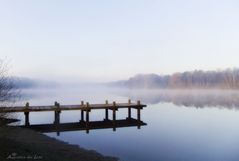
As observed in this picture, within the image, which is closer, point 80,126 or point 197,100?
point 80,126

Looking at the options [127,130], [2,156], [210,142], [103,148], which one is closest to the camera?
[2,156]

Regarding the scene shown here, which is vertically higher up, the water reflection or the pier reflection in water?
the water reflection

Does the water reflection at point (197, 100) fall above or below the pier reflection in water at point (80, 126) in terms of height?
above

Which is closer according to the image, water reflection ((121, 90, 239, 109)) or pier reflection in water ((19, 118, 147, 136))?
pier reflection in water ((19, 118, 147, 136))

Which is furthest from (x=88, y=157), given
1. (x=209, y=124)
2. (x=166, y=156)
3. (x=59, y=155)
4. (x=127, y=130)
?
(x=209, y=124)

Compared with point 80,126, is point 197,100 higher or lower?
higher

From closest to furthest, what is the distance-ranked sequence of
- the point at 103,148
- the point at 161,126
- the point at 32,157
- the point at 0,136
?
the point at 32,157 → the point at 0,136 → the point at 103,148 → the point at 161,126

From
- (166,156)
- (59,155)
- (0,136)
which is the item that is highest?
(0,136)

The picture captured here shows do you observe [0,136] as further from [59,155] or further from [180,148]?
[180,148]

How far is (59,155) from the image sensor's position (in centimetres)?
1680

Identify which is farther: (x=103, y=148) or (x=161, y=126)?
(x=161, y=126)

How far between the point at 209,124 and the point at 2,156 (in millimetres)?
34979

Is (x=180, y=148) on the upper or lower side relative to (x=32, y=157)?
lower

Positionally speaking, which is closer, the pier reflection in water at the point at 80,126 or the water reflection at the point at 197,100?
the pier reflection in water at the point at 80,126
